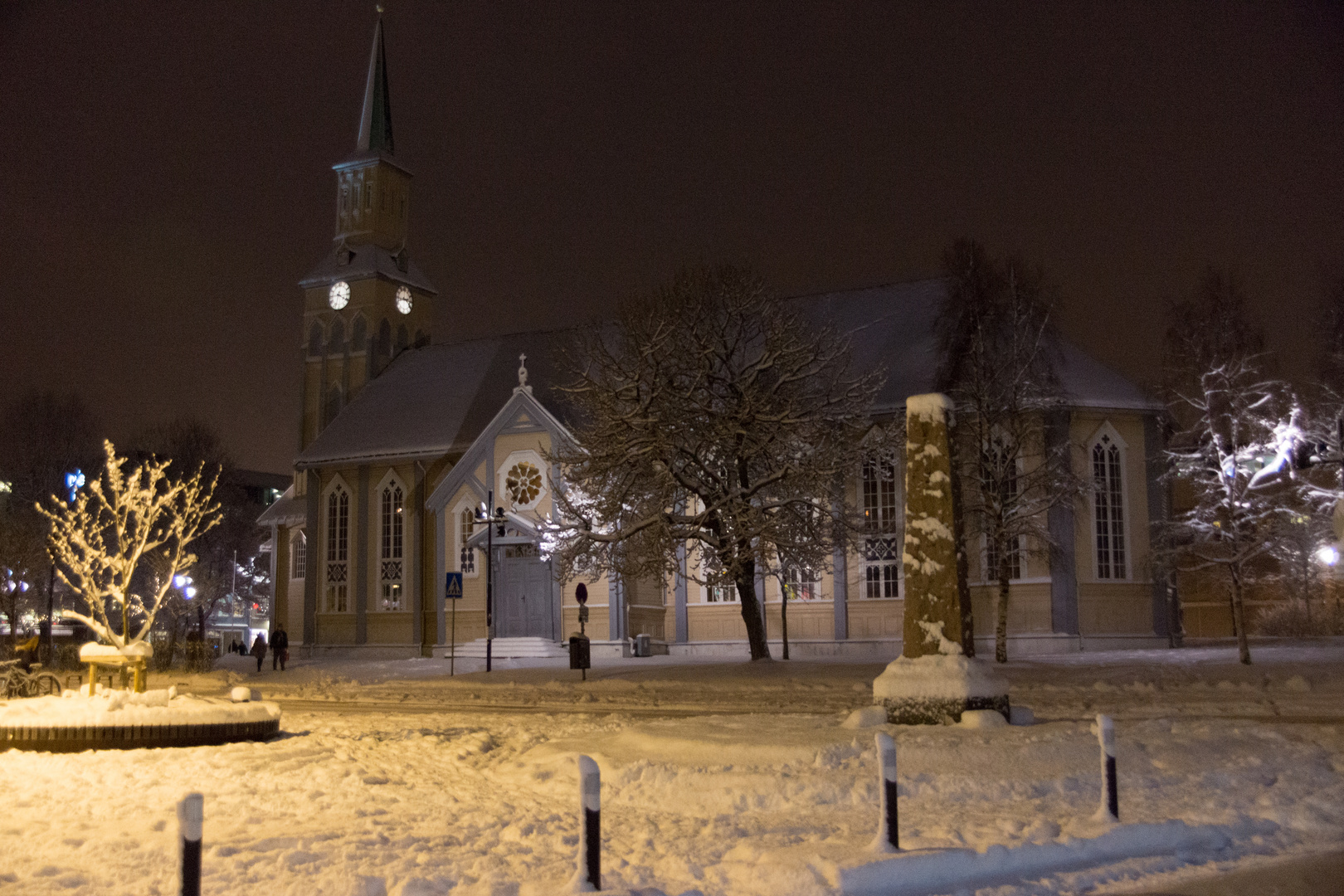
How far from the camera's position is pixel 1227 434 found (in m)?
27.5

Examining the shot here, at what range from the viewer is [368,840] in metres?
8.38

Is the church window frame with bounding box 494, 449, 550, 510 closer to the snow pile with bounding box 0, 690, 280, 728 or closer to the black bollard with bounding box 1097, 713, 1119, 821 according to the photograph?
the snow pile with bounding box 0, 690, 280, 728

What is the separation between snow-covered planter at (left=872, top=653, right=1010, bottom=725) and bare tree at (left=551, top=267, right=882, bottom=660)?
41.1 ft

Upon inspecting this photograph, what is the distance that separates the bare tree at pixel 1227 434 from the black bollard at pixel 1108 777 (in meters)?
17.4

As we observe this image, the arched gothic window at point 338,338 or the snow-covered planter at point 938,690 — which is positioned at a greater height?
the arched gothic window at point 338,338

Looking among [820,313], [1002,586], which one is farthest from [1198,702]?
[820,313]

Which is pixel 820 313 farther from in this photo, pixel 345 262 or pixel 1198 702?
pixel 1198 702

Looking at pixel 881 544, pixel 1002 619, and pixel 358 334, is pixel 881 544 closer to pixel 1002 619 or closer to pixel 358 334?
pixel 1002 619

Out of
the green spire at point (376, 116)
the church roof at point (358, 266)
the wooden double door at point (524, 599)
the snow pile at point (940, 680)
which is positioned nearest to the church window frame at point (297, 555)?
the church roof at point (358, 266)

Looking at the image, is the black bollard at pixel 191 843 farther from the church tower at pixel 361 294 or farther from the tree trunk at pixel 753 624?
the church tower at pixel 361 294

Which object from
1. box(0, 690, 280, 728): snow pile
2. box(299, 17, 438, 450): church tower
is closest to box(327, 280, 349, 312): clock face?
box(299, 17, 438, 450): church tower

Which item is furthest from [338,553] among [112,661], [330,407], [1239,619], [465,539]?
[1239,619]

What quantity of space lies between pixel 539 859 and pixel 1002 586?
70.8 feet

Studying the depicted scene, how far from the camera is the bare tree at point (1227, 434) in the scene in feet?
83.7
